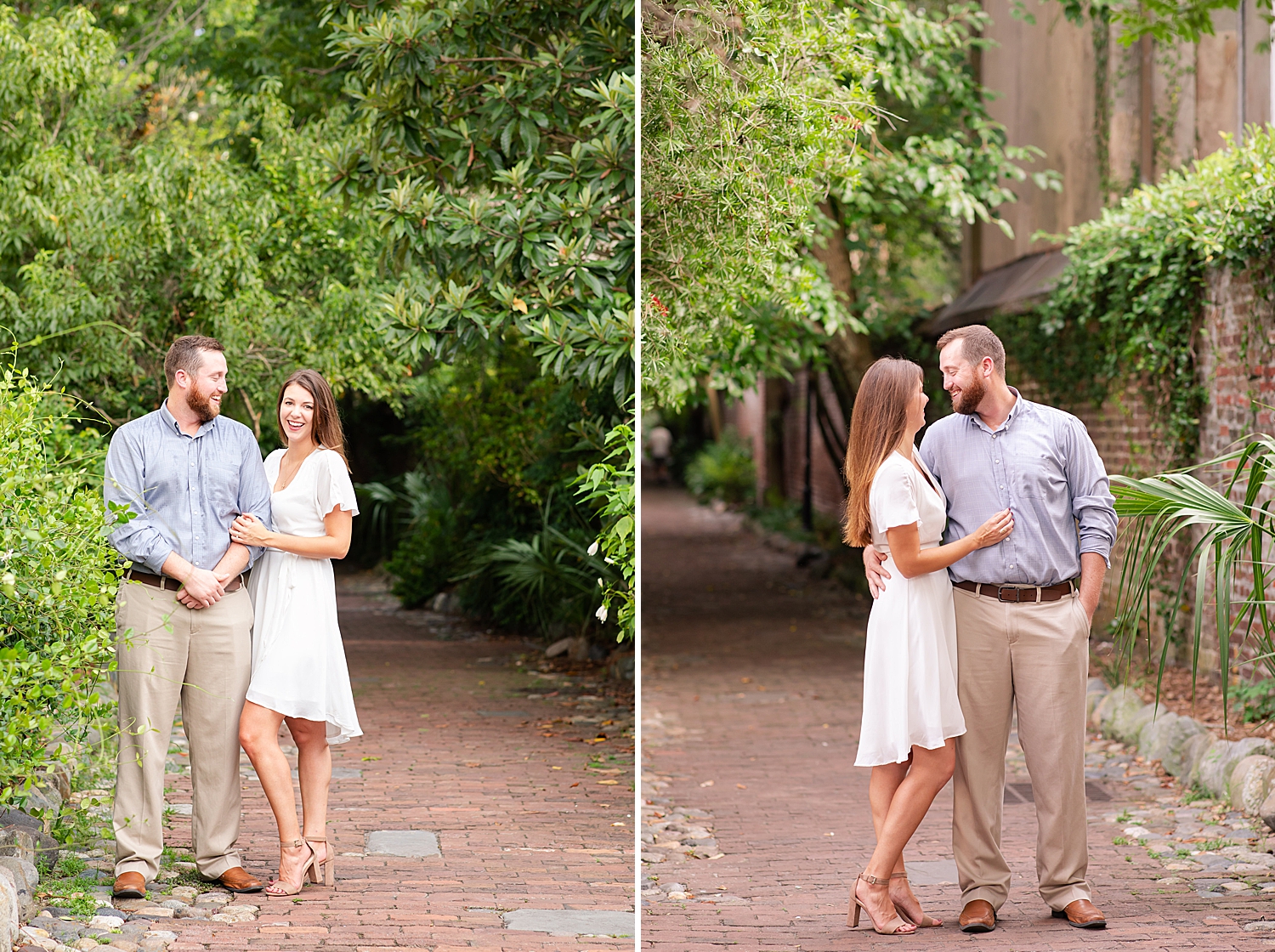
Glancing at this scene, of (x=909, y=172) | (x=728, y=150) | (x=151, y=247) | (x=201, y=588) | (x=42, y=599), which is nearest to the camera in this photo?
(x=42, y=599)

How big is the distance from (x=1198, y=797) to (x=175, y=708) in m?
4.83

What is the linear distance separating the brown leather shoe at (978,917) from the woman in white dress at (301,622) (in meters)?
2.27

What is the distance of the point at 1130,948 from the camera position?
4.19 m

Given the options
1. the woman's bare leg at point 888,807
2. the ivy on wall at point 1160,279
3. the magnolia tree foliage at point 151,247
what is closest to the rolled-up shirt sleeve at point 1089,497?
the woman's bare leg at point 888,807

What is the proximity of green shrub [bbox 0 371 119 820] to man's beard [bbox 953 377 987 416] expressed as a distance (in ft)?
9.62

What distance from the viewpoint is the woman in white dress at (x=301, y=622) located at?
4.68m

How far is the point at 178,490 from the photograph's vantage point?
464cm

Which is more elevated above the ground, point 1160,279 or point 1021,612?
point 1160,279

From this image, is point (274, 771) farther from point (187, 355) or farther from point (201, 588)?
point (187, 355)

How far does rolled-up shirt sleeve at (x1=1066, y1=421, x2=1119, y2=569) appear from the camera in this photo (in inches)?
175

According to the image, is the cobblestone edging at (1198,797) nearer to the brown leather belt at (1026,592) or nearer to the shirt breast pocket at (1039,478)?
the brown leather belt at (1026,592)

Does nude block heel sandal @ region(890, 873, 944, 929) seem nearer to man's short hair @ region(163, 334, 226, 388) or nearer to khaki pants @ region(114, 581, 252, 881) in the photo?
khaki pants @ region(114, 581, 252, 881)

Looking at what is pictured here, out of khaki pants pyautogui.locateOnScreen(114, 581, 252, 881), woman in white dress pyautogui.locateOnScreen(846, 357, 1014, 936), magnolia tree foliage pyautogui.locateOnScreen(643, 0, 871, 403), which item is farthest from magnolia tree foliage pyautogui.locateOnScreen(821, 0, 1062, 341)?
khaki pants pyautogui.locateOnScreen(114, 581, 252, 881)

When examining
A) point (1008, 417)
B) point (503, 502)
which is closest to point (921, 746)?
point (1008, 417)
